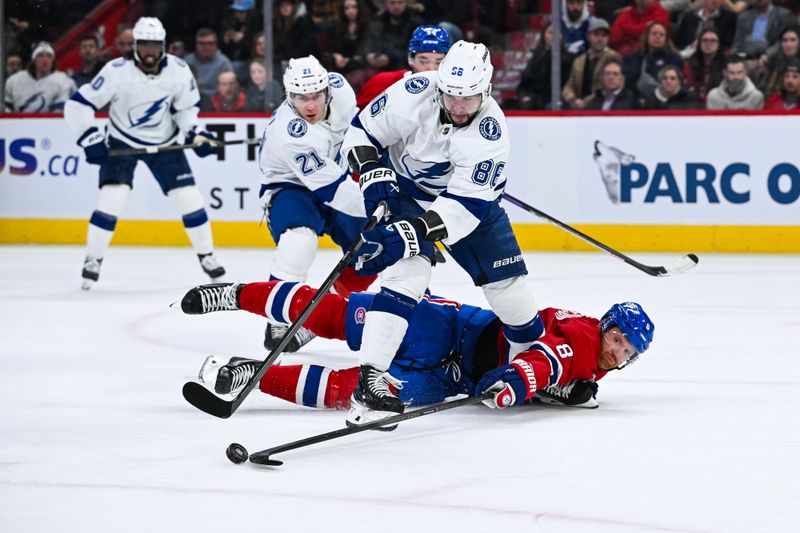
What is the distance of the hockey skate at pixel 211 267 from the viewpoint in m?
6.77

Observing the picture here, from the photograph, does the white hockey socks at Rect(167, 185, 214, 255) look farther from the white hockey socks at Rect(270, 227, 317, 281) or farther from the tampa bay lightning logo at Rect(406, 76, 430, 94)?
the tampa bay lightning logo at Rect(406, 76, 430, 94)

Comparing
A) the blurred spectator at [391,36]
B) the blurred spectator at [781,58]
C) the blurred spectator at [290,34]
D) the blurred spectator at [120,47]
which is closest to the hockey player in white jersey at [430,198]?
the blurred spectator at [781,58]

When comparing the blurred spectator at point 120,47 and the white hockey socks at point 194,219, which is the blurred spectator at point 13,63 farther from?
the white hockey socks at point 194,219

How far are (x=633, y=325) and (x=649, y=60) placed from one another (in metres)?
4.87

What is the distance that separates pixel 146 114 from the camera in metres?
6.92

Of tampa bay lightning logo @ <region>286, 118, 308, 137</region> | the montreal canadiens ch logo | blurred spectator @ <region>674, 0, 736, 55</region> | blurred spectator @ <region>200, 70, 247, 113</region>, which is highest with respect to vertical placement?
blurred spectator @ <region>674, 0, 736, 55</region>

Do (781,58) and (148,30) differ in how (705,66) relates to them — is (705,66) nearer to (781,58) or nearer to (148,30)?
(781,58)

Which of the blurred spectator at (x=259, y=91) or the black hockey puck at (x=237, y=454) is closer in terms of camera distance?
the black hockey puck at (x=237, y=454)

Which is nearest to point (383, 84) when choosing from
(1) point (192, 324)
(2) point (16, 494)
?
(1) point (192, 324)

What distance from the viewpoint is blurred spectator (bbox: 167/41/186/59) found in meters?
8.83

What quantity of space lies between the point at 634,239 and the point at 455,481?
17.9 feet

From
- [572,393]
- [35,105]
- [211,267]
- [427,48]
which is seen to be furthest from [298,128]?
[35,105]

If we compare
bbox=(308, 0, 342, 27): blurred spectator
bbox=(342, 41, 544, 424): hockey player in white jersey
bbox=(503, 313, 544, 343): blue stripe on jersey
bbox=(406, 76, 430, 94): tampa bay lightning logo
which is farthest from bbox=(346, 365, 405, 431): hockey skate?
bbox=(308, 0, 342, 27): blurred spectator

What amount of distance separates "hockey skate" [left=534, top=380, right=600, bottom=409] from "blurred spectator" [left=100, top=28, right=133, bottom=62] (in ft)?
19.4
